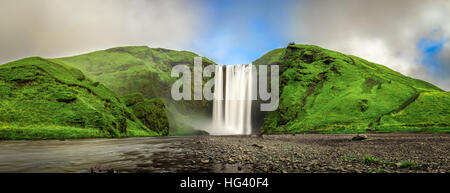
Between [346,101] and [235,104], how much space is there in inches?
2550

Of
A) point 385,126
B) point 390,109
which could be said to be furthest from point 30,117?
point 390,109

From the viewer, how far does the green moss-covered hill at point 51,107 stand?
56531mm

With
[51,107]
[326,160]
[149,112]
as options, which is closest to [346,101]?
[326,160]

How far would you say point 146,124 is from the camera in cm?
10981

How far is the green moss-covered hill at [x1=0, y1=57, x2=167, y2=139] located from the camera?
5653 cm

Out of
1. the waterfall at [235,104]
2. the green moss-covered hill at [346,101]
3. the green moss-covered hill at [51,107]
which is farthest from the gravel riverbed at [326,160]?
the waterfall at [235,104]

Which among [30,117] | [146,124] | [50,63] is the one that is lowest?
[146,124]

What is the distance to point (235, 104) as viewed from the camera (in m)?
132

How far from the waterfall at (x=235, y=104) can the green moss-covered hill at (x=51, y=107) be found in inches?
2299

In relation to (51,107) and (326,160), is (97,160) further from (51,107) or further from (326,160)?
(51,107)

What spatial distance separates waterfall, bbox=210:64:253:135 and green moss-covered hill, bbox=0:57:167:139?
58.4m

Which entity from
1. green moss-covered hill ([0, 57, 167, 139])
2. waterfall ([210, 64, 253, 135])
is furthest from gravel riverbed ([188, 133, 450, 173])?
waterfall ([210, 64, 253, 135])
